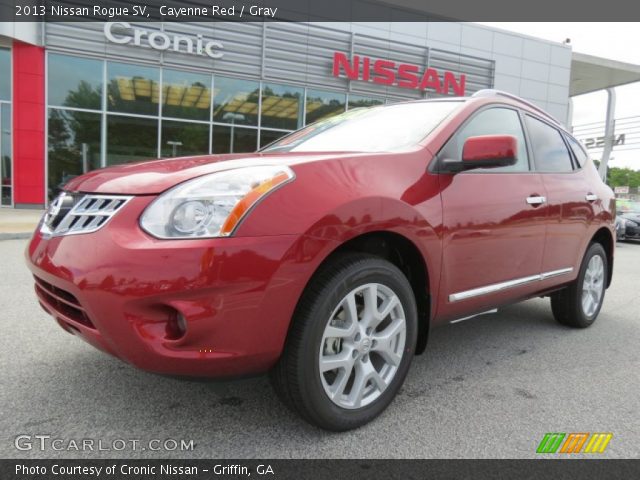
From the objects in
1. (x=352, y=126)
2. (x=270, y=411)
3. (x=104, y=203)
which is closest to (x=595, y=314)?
(x=352, y=126)

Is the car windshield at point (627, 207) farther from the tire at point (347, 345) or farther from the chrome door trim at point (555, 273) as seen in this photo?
the tire at point (347, 345)

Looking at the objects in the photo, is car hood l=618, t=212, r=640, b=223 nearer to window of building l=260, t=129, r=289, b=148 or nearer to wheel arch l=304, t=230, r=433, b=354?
window of building l=260, t=129, r=289, b=148

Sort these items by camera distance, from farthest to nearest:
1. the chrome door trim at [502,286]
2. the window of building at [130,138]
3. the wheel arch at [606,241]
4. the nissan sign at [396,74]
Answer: the nissan sign at [396,74] < the window of building at [130,138] < the wheel arch at [606,241] < the chrome door trim at [502,286]

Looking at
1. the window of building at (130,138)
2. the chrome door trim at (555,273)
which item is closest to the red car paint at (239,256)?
the chrome door trim at (555,273)

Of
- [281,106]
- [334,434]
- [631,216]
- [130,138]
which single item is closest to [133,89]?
[130,138]

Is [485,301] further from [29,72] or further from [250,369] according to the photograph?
[29,72]

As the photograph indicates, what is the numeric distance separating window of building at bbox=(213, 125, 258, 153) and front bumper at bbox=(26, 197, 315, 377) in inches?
505

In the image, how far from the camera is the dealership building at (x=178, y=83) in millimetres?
12789

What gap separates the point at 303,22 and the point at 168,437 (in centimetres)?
1510

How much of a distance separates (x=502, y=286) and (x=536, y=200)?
0.63 m

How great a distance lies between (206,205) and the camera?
5.92ft

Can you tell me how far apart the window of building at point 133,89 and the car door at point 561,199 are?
12083 mm

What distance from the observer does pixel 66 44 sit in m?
12.8

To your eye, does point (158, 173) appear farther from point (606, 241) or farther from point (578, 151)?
point (606, 241)
